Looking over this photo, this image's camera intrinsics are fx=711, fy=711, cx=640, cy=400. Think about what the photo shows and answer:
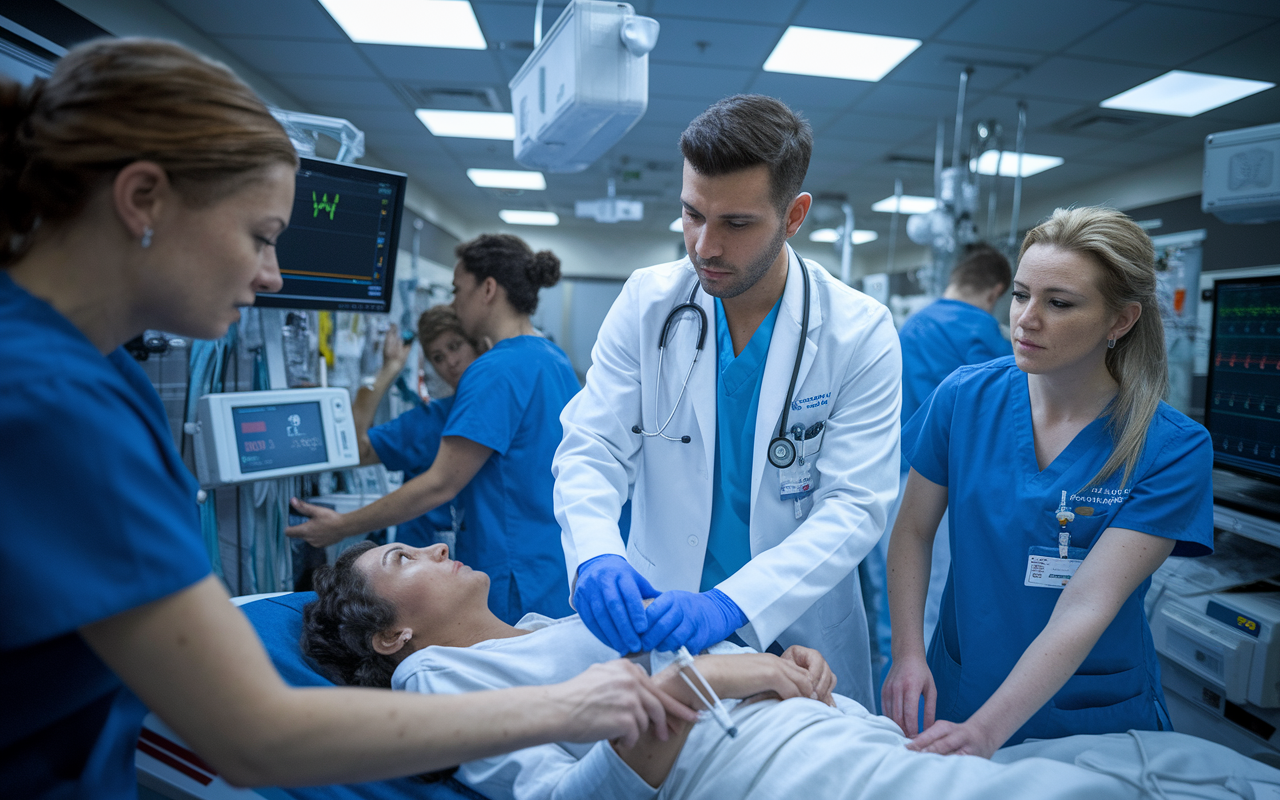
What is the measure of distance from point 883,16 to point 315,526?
3129 millimetres

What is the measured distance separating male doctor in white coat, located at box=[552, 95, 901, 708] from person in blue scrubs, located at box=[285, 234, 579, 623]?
46 cm

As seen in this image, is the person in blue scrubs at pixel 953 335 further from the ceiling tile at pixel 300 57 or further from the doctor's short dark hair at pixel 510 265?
the ceiling tile at pixel 300 57

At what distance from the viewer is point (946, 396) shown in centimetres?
144

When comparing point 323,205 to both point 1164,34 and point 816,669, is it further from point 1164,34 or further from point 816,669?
point 1164,34

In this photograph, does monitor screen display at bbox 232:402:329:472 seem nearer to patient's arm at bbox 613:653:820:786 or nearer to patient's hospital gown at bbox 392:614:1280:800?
patient's hospital gown at bbox 392:614:1280:800

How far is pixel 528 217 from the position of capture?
8.95m

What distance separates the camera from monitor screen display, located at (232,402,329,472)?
64.1 inches

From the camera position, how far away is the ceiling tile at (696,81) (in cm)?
393

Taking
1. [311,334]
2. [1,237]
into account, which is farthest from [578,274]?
[1,237]

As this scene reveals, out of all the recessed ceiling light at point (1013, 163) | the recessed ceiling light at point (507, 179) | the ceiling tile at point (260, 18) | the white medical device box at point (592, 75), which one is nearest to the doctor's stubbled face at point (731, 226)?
the white medical device box at point (592, 75)

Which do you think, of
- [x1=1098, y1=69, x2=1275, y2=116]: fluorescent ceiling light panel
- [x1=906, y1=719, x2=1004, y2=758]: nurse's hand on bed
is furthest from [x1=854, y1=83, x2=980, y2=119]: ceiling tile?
[x1=906, y1=719, x2=1004, y2=758]: nurse's hand on bed

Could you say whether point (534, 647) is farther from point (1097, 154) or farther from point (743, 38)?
point (1097, 154)

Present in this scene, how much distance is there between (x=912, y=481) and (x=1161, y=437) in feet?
1.41

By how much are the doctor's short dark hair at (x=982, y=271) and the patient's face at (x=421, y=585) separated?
2.42m
